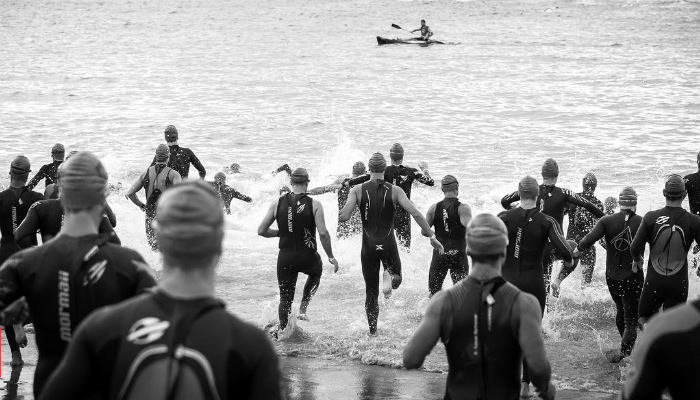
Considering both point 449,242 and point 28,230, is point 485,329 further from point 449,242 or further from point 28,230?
point 449,242

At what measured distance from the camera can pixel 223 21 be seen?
270ft

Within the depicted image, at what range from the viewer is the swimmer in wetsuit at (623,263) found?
9828 mm

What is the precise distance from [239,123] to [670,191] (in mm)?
28939

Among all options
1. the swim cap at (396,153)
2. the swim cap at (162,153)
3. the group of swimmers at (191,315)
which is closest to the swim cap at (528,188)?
the group of swimmers at (191,315)

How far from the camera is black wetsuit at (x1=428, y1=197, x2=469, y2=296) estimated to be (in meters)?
10.8

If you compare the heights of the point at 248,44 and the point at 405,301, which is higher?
the point at 248,44

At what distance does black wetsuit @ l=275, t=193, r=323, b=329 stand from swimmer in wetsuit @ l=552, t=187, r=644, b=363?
117 inches

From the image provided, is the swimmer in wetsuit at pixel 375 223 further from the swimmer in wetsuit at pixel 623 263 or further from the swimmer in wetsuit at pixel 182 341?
the swimmer in wetsuit at pixel 182 341

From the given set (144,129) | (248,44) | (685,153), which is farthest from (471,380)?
(248,44)

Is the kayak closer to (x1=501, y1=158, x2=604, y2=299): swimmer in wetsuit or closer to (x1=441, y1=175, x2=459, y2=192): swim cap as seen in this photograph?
(x1=501, y1=158, x2=604, y2=299): swimmer in wetsuit

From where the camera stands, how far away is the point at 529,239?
9.05 m

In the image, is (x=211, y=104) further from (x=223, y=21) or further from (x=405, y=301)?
(x=223, y=21)

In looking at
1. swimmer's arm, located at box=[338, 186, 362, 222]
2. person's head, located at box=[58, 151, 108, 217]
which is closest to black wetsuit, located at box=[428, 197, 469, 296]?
swimmer's arm, located at box=[338, 186, 362, 222]

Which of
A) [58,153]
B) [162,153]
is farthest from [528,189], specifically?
[58,153]
